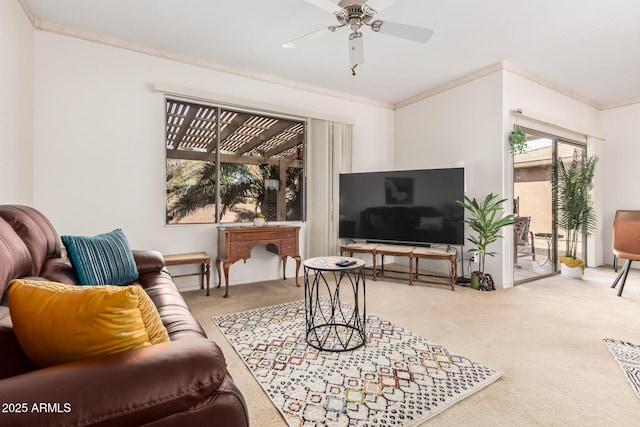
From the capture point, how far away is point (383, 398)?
5.48 ft

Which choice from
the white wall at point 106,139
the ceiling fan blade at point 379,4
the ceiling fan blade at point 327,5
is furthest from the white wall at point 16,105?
the ceiling fan blade at point 379,4

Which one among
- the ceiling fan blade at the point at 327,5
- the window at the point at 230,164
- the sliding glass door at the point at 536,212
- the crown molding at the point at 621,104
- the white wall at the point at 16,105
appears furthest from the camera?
the crown molding at the point at 621,104

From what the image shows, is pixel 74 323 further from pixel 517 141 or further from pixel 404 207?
pixel 517 141

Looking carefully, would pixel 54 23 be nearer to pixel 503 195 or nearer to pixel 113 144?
pixel 113 144

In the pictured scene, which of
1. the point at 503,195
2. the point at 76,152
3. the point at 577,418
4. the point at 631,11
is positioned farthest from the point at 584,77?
the point at 76,152

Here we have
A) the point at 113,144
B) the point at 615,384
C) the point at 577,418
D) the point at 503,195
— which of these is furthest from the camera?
the point at 503,195

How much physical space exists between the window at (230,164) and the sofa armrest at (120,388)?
3153 millimetres

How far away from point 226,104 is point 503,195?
11.8 feet

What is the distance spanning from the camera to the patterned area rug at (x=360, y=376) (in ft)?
5.12

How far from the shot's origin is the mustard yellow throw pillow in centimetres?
81

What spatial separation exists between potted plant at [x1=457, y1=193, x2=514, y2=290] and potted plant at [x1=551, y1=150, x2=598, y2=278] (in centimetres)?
131

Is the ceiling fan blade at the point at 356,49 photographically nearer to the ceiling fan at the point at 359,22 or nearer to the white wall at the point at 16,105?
the ceiling fan at the point at 359,22

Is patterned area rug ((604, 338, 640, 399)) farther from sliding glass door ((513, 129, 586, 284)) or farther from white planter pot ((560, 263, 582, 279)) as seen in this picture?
white planter pot ((560, 263, 582, 279))

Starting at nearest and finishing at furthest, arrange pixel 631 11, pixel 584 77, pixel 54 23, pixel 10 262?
1. pixel 10 262
2. pixel 631 11
3. pixel 54 23
4. pixel 584 77
